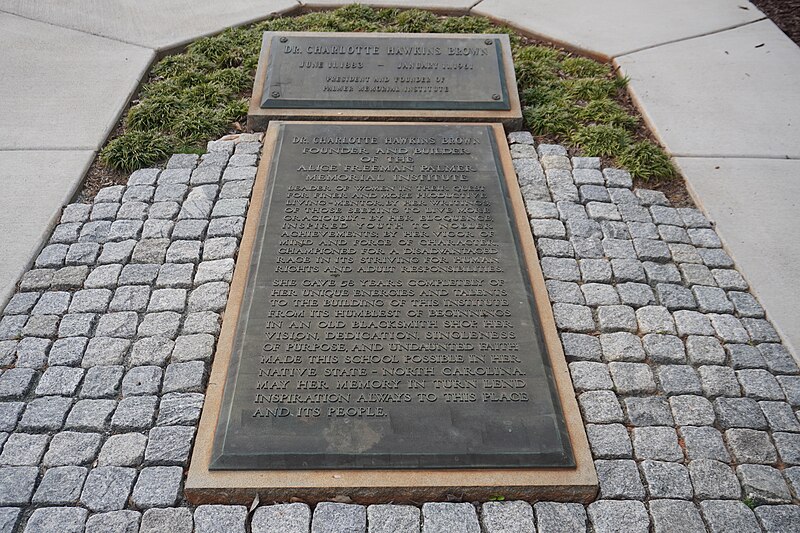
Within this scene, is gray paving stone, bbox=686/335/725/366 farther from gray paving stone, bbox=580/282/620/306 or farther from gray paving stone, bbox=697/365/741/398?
gray paving stone, bbox=580/282/620/306

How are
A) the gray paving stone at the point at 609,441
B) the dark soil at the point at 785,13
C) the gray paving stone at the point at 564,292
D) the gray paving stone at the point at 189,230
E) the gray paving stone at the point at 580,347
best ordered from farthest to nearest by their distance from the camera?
the dark soil at the point at 785,13
the gray paving stone at the point at 189,230
the gray paving stone at the point at 564,292
the gray paving stone at the point at 580,347
the gray paving stone at the point at 609,441

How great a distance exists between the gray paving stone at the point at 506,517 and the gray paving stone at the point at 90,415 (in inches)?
48.2

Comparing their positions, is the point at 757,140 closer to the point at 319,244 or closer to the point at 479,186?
the point at 479,186

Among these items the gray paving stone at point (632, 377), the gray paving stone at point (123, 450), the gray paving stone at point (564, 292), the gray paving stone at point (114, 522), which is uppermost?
the gray paving stone at point (123, 450)

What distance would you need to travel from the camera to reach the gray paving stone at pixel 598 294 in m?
3.46

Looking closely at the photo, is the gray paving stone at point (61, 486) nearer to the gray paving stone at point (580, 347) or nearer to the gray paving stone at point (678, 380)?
the gray paving stone at point (580, 347)

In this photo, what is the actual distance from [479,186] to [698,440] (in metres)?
1.79

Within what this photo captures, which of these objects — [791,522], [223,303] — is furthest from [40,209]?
[791,522]

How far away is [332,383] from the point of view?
113 inches

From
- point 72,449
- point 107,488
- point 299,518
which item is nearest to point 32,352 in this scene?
point 72,449

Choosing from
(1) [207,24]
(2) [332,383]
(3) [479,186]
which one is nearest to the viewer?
(2) [332,383]

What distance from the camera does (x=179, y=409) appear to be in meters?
2.90

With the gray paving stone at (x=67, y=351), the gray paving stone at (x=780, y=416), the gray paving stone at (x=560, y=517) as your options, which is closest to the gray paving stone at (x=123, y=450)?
the gray paving stone at (x=67, y=351)

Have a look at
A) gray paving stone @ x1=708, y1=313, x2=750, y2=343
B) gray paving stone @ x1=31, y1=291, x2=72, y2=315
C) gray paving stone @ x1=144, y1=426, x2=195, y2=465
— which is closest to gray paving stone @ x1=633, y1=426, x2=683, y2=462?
gray paving stone @ x1=708, y1=313, x2=750, y2=343
